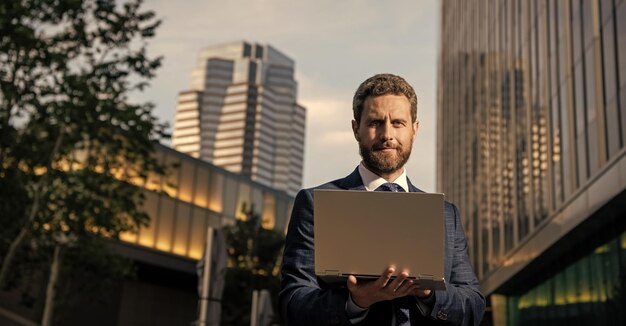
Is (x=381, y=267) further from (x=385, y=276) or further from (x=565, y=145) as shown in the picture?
(x=565, y=145)

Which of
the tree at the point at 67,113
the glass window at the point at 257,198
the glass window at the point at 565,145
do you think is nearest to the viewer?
the tree at the point at 67,113

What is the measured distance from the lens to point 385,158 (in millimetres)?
3000

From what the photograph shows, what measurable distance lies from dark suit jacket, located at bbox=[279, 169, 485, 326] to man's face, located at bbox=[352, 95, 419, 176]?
0.14 metres

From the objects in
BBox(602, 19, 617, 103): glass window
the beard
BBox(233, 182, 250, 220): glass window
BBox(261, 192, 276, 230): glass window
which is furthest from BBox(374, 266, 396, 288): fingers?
BBox(261, 192, 276, 230): glass window

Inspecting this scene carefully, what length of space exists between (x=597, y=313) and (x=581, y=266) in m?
2.25

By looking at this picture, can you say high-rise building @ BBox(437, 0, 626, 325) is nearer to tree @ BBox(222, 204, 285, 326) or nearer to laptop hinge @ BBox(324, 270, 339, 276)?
tree @ BBox(222, 204, 285, 326)

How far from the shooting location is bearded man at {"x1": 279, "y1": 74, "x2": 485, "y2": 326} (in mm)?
2730

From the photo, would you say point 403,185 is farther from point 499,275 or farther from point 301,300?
point 499,275

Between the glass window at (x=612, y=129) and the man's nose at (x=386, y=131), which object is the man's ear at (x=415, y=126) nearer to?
the man's nose at (x=386, y=131)

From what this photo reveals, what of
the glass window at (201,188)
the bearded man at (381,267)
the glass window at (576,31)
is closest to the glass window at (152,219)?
the glass window at (201,188)

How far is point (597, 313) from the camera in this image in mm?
23719

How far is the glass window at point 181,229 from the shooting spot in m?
40.3

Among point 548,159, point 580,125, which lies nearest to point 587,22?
point 580,125

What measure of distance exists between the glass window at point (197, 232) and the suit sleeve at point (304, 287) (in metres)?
38.7
